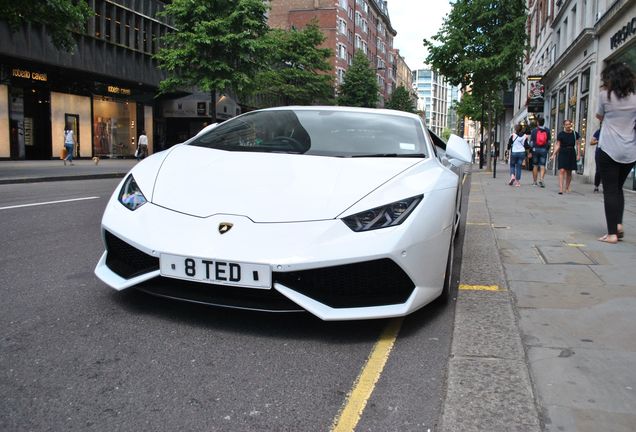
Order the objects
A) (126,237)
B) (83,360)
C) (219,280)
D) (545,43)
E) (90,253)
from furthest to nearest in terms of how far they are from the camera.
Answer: (545,43) < (90,253) < (126,237) < (219,280) < (83,360)

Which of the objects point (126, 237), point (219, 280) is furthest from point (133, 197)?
point (219, 280)

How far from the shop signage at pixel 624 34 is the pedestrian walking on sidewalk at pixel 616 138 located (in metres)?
10.3

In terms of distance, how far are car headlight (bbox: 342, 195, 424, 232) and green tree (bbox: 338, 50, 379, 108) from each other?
182 feet

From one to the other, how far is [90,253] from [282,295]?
278cm

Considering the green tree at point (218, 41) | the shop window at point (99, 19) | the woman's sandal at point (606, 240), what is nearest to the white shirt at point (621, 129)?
the woman's sandal at point (606, 240)

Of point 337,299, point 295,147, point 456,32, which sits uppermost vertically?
point 456,32

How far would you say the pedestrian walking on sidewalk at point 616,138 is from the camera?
573 cm

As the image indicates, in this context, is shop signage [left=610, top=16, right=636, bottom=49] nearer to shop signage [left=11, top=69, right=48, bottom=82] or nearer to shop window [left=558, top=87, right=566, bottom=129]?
shop window [left=558, top=87, right=566, bottom=129]

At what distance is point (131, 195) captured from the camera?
3287 millimetres

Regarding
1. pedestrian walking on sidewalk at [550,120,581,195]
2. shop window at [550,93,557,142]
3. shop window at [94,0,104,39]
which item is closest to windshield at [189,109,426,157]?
pedestrian walking on sidewalk at [550,120,581,195]

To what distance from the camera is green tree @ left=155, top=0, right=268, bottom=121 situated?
23594 millimetres

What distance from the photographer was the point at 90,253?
4859 millimetres

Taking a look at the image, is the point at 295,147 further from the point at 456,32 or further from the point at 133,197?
the point at 456,32

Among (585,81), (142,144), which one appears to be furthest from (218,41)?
(585,81)
